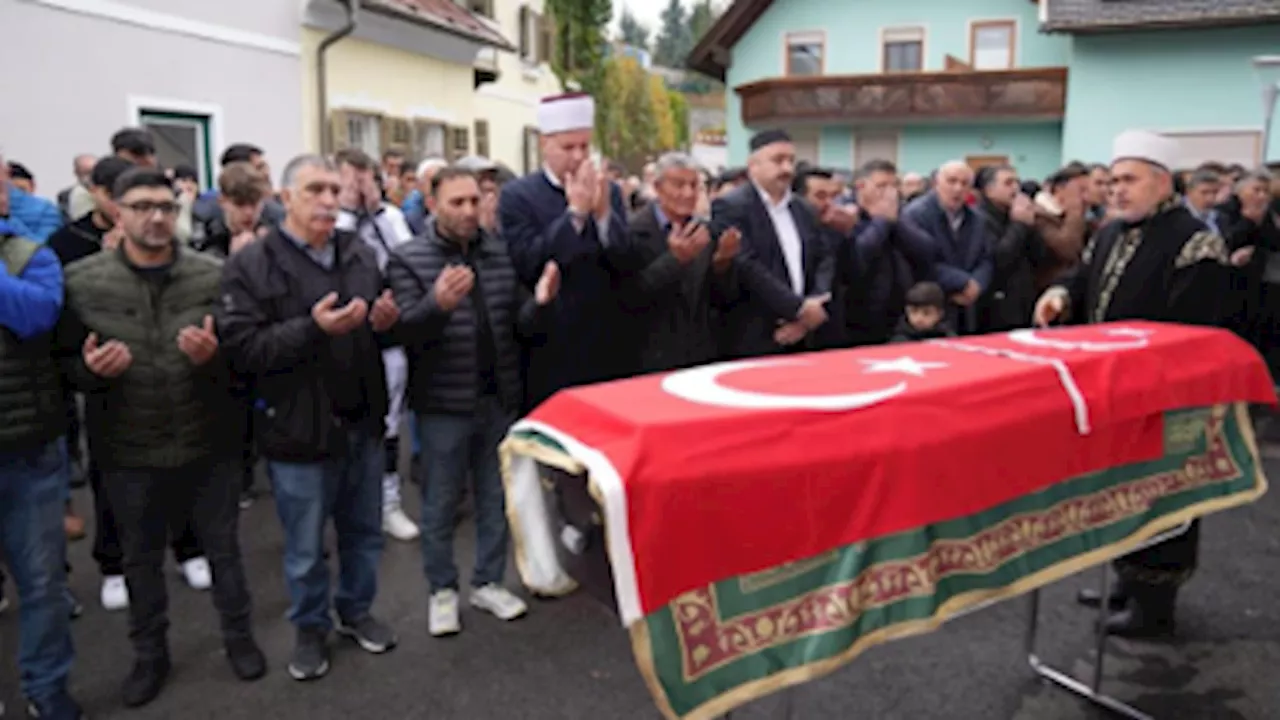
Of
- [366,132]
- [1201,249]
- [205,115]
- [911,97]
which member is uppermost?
[911,97]

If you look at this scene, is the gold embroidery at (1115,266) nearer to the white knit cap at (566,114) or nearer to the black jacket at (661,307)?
the black jacket at (661,307)

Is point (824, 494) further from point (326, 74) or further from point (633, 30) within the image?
point (633, 30)

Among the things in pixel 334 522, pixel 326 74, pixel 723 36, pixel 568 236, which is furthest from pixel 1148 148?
pixel 723 36

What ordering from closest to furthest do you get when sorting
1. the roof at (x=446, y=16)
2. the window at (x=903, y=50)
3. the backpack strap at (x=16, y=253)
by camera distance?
the backpack strap at (x=16, y=253), the roof at (x=446, y=16), the window at (x=903, y=50)

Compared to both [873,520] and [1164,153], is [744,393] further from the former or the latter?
[1164,153]

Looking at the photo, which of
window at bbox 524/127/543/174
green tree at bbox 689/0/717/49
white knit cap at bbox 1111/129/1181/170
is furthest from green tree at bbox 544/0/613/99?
green tree at bbox 689/0/717/49

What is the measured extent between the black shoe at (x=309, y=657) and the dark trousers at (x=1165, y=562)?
10.7 ft

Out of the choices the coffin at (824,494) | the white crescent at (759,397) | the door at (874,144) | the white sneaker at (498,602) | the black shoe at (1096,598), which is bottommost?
the black shoe at (1096,598)

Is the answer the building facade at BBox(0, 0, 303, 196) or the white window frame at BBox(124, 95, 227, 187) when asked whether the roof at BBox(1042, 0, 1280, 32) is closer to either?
the building facade at BBox(0, 0, 303, 196)

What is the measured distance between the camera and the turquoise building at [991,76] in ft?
70.6

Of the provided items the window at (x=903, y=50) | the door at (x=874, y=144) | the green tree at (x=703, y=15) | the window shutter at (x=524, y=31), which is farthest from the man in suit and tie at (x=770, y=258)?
the green tree at (x=703, y=15)

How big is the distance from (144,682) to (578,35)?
70.7ft

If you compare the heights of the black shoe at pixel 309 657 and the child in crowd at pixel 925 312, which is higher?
the child in crowd at pixel 925 312

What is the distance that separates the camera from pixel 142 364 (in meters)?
3.47
